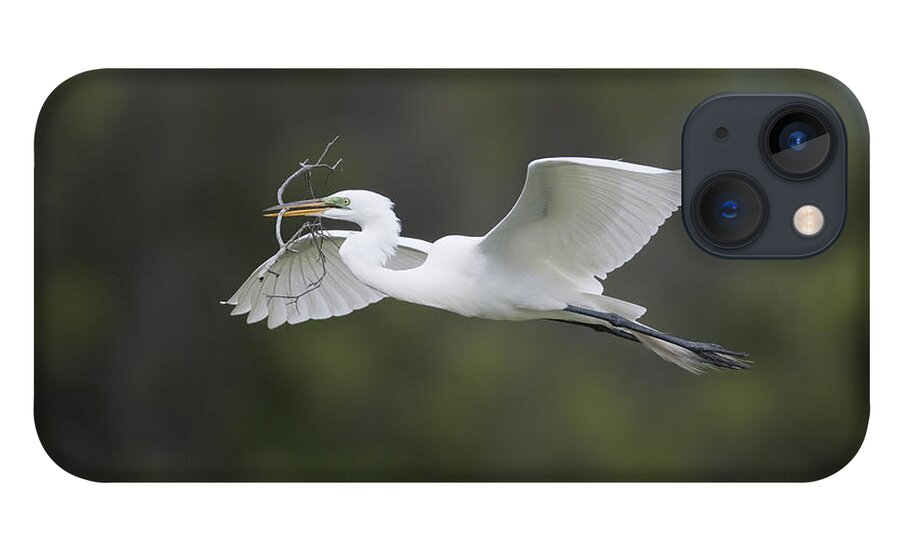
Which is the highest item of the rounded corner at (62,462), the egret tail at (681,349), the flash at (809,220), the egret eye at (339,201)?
the egret eye at (339,201)

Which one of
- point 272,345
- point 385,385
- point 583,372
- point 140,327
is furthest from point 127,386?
point 583,372

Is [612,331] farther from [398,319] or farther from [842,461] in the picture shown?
[842,461]

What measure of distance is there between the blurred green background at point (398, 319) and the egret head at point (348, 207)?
34 mm

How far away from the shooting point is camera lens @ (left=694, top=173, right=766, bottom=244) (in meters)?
2.84

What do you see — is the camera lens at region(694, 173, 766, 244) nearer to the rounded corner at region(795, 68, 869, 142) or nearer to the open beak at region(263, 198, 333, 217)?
the rounded corner at region(795, 68, 869, 142)

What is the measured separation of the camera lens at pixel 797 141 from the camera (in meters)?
2.83

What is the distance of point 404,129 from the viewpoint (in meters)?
2.88

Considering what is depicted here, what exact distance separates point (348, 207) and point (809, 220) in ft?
3.78

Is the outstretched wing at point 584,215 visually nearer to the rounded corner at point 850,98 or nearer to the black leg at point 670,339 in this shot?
the black leg at point 670,339

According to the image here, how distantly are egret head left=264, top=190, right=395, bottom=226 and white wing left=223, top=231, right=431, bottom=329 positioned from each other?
9cm

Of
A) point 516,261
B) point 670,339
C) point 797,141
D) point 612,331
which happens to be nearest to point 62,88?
point 516,261

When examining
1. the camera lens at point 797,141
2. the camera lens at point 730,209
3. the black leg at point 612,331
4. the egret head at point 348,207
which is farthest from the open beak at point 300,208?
the camera lens at point 797,141

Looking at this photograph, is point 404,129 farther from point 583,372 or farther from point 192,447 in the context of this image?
point 192,447

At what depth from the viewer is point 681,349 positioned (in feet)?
9.42
